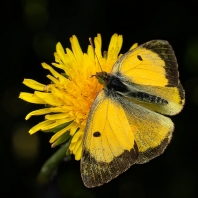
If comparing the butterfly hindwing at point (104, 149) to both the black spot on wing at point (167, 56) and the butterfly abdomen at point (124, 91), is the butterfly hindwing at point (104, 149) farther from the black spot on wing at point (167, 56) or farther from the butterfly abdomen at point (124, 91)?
the black spot on wing at point (167, 56)

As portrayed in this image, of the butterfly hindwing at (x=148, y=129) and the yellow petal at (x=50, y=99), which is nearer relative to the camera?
the butterfly hindwing at (x=148, y=129)

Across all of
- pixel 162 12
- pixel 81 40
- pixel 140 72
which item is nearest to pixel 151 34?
pixel 162 12

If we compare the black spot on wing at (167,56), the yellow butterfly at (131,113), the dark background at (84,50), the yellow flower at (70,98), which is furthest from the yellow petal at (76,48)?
the dark background at (84,50)

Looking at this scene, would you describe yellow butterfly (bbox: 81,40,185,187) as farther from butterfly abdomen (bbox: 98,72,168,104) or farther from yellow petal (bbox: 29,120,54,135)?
yellow petal (bbox: 29,120,54,135)

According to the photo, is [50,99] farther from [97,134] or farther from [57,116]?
[97,134]

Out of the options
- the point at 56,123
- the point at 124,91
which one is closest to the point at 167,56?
the point at 124,91
